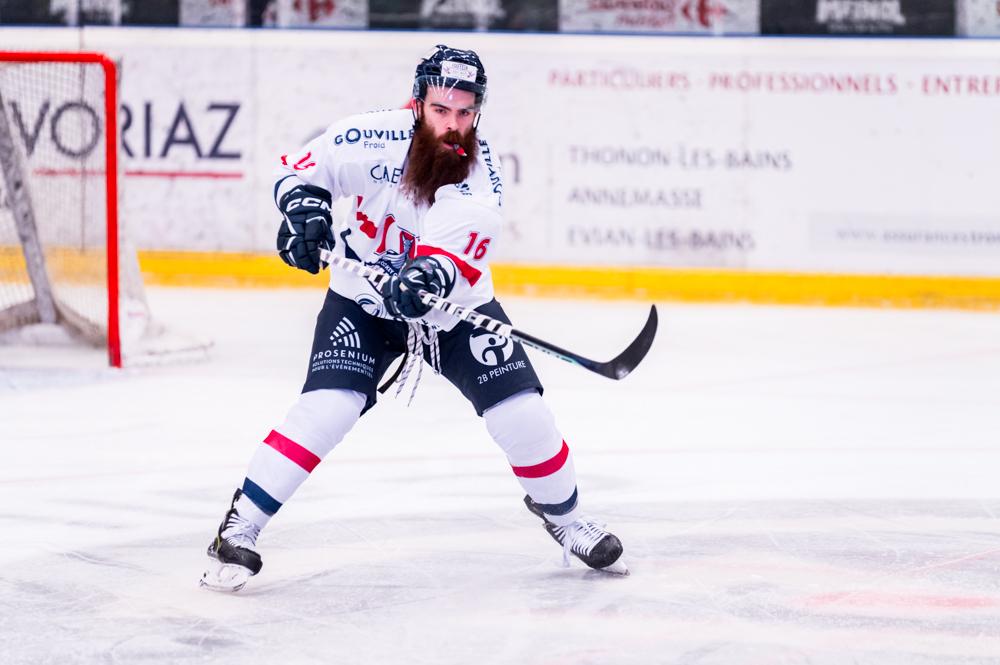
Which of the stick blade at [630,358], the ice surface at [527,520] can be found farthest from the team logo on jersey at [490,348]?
the ice surface at [527,520]

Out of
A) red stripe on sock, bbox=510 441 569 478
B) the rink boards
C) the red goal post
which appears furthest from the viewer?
the rink boards

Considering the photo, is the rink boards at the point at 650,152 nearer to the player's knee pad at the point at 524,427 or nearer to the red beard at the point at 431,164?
the player's knee pad at the point at 524,427

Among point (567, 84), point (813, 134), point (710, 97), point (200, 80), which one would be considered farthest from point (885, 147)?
point (200, 80)

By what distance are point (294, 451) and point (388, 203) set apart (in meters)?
0.49

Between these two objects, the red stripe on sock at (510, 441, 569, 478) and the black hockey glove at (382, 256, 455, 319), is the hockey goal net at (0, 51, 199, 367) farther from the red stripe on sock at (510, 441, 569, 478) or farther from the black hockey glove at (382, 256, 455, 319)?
the black hockey glove at (382, 256, 455, 319)

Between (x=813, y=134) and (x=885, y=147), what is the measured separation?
0.34 m

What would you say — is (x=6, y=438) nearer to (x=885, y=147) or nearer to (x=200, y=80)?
(x=200, y=80)

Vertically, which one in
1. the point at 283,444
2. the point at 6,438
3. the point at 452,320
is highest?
the point at 452,320

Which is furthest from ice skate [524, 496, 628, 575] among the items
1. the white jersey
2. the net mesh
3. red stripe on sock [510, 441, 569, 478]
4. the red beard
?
the net mesh

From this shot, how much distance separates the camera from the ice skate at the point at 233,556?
2.97 m

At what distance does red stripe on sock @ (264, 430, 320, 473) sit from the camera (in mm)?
2977

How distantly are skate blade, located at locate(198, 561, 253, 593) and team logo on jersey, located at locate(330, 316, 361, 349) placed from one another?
0.44 m

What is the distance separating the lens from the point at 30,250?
6.11m

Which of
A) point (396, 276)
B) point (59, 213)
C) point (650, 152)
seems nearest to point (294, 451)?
point (396, 276)
